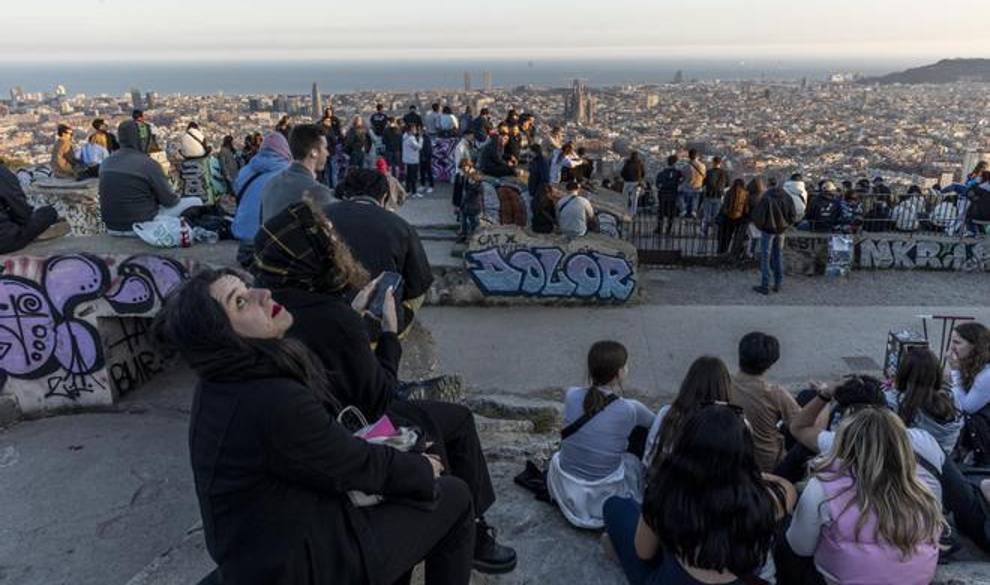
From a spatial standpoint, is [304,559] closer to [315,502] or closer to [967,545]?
[315,502]

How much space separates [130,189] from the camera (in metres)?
7.95

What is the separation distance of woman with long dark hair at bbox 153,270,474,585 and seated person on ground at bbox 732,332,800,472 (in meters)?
2.77

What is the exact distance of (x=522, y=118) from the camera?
54.1ft

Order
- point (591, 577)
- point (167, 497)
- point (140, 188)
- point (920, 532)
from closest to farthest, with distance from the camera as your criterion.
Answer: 1. point (920, 532)
2. point (591, 577)
3. point (167, 497)
4. point (140, 188)

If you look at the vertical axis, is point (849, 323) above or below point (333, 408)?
below

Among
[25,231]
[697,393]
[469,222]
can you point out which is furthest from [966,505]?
[469,222]

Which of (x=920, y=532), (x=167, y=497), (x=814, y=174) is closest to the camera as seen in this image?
(x=920, y=532)

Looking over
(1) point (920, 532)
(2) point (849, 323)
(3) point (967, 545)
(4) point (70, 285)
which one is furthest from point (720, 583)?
(2) point (849, 323)

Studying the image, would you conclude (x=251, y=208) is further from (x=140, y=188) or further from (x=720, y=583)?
(x=720, y=583)

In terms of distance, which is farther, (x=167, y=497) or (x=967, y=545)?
(x=167, y=497)

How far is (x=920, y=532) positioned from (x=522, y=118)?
14.2 meters

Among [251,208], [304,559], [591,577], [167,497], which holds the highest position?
[251,208]

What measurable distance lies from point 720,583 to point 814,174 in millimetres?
35479

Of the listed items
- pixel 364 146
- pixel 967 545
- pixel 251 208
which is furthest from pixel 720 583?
pixel 364 146
